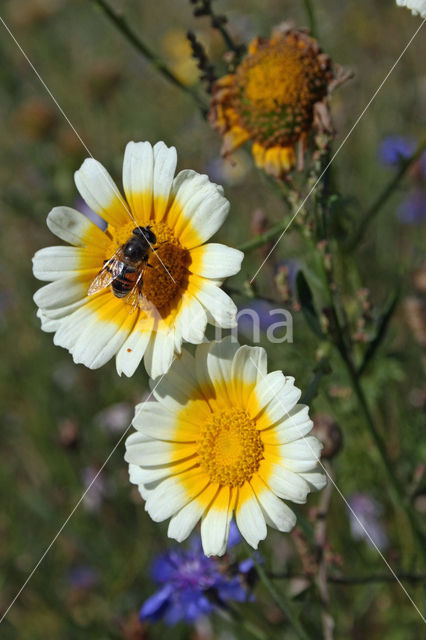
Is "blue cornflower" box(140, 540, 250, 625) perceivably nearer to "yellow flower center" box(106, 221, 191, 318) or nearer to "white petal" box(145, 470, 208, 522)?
"white petal" box(145, 470, 208, 522)

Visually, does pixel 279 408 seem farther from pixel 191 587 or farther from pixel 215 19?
pixel 215 19

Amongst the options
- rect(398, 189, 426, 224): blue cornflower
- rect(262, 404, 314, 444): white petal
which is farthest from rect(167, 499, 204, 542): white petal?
rect(398, 189, 426, 224): blue cornflower

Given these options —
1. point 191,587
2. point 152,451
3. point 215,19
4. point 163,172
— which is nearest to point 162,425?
point 152,451

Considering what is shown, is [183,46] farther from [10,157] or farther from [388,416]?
[388,416]

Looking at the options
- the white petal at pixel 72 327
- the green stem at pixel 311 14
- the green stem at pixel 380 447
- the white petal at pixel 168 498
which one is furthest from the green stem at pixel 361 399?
the green stem at pixel 311 14

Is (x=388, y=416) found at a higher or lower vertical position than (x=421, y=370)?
lower

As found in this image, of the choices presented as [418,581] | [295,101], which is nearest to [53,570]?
[418,581]
